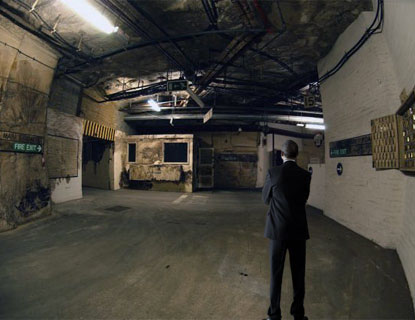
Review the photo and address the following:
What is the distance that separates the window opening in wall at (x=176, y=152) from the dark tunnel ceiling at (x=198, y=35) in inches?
173

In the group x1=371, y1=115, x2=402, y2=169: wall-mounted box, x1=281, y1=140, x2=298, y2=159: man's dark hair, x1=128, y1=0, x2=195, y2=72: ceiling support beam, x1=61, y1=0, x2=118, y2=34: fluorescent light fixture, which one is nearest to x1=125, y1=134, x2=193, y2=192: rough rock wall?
x1=128, y1=0, x2=195, y2=72: ceiling support beam

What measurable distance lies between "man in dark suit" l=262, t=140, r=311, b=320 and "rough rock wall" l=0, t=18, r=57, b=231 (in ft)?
19.7

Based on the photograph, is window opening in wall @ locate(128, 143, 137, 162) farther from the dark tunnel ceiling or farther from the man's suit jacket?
the man's suit jacket

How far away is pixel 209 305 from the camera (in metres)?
2.32

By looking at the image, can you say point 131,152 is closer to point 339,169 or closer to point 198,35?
point 198,35

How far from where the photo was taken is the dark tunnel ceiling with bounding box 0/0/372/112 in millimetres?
4258

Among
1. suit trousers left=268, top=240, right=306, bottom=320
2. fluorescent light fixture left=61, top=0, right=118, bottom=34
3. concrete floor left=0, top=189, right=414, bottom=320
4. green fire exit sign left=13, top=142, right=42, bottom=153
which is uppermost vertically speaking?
fluorescent light fixture left=61, top=0, right=118, bottom=34

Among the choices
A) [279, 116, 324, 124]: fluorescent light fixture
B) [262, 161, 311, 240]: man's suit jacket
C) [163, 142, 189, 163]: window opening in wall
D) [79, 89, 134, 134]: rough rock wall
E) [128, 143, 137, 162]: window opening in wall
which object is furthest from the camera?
[128, 143, 137, 162]: window opening in wall

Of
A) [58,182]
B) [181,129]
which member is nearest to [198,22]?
[58,182]

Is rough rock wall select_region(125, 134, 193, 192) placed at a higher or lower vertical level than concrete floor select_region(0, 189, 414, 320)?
higher

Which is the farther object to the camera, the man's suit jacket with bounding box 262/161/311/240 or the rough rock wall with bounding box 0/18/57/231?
the rough rock wall with bounding box 0/18/57/231

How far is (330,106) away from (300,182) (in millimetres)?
5270

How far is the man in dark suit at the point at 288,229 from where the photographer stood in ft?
6.56

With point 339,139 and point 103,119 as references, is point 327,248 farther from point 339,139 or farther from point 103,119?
point 103,119
